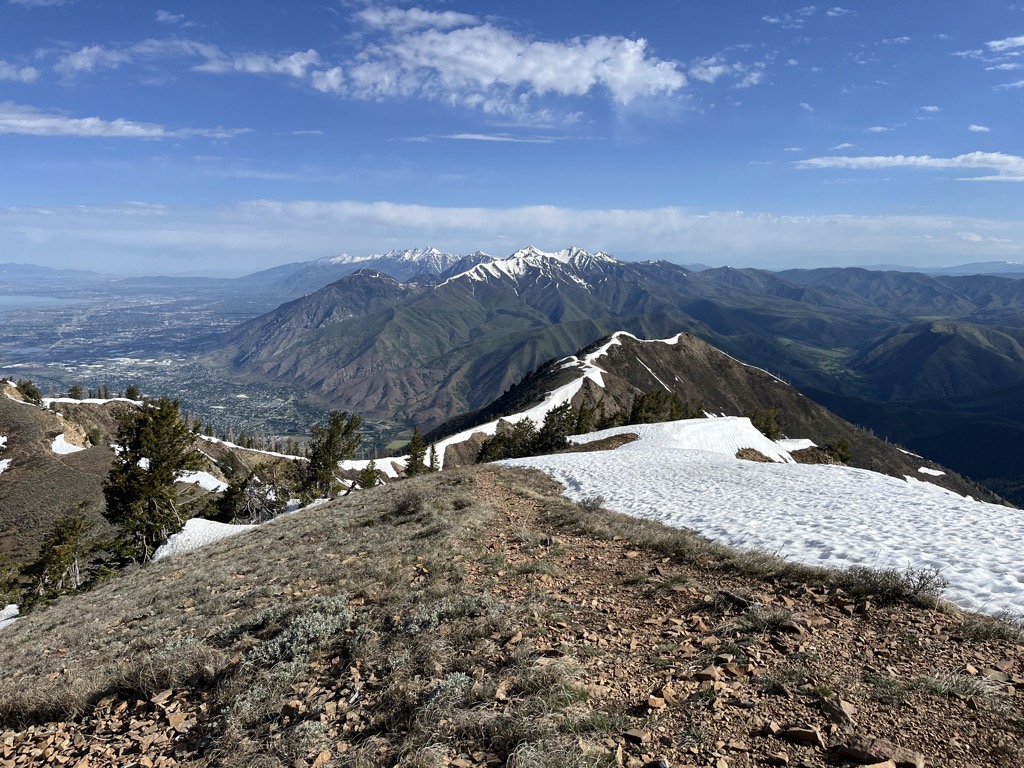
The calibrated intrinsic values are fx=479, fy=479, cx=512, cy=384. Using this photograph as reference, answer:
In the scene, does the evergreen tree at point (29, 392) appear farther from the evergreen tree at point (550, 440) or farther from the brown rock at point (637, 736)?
the brown rock at point (637, 736)

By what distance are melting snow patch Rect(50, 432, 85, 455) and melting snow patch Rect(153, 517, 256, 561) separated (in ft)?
146

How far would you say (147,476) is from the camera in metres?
34.4

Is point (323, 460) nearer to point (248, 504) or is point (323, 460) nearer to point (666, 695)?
point (248, 504)

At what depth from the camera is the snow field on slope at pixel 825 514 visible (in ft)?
35.6

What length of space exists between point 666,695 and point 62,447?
87958mm

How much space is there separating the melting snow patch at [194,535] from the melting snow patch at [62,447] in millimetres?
44536

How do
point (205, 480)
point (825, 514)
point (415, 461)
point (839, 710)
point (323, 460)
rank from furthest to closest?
1. point (205, 480)
2. point (415, 461)
3. point (323, 460)
4. point (825, 514)
5. point (839, 710)

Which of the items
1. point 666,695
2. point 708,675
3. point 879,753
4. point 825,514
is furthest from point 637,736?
point 825,514

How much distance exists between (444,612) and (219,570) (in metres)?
10.3

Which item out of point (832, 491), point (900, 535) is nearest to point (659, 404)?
point (832, 491)

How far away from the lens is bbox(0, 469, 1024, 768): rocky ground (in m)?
5.35

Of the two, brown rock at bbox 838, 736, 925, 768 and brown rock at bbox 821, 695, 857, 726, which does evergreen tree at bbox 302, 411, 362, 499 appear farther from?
brown rock at bbox 838, 736, 925, 768

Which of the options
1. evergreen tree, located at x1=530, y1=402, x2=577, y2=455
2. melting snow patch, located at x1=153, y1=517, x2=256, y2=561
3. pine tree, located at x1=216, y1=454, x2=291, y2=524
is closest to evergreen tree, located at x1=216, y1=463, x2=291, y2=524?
pine tree, located at x1=216, y1=454, x2=291, y2=524

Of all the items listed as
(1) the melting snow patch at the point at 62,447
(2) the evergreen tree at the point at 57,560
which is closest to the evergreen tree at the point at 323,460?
(2) the evergreen tree at the point at 57,560
